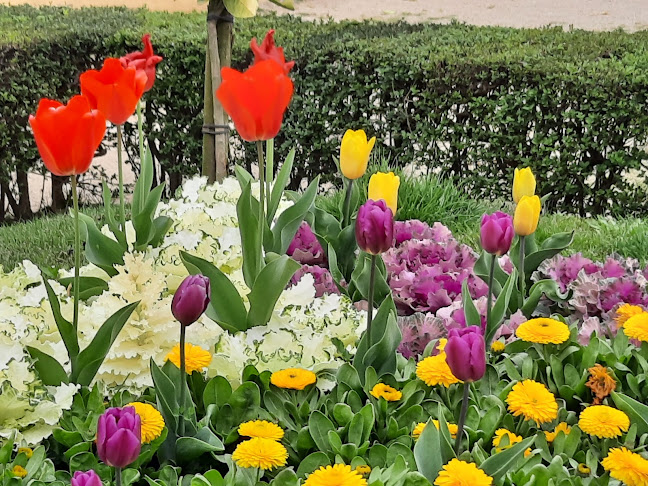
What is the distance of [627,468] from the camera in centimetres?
124

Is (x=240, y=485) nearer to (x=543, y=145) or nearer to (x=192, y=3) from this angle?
(x=543, y=145)

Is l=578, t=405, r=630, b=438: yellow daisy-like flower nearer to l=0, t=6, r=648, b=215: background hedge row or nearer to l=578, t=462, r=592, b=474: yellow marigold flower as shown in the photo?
l=578, t=462, r=592, b=474: yellow marigold flower

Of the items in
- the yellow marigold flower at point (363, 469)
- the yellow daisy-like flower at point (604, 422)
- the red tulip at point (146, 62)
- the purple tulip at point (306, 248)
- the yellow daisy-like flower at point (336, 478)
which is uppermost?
the red tulip at point (146, 62)

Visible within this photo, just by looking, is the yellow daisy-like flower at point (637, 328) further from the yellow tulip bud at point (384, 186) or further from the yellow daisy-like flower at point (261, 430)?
the yellow daisy-like flower at point (261, 430)

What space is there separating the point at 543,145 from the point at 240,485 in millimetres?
3991

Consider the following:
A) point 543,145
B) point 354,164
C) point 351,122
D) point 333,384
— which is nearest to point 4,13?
point 351,122

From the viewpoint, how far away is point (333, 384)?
5.16 ft

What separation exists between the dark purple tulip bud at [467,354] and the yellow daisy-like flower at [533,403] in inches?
12.3

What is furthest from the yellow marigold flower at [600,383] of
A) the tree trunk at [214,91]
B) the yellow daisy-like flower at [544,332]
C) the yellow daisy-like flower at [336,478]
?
the tree trunk at [214,91]

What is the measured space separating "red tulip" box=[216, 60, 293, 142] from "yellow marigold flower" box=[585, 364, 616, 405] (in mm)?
819

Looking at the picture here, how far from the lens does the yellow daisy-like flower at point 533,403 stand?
4.54ft

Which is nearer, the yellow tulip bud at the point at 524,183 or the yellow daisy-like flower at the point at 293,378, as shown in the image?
the yellow daisy-like flower at the point at 293,378

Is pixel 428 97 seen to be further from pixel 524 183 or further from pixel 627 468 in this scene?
pixel 627 468

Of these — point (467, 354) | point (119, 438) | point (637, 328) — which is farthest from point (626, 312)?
point (119, 438)
